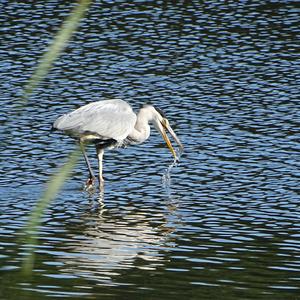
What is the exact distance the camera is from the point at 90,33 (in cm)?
2327

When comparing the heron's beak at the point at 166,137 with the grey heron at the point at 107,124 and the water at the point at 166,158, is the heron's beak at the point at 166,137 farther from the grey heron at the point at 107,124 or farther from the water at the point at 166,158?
the water at the point at 166,158

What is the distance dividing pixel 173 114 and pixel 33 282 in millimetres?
9086

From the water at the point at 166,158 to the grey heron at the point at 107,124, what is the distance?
0.38 meters

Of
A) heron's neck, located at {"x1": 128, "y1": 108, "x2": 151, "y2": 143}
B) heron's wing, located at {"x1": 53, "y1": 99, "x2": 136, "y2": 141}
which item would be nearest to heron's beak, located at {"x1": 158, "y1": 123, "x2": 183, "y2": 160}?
heron's neck, located at {"x1": 128, "y1": 108, "x2": 151, "y2": 143}

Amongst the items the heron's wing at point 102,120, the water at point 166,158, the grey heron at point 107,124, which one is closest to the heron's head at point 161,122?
the grey heron at point 107,124

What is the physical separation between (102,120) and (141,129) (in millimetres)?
816

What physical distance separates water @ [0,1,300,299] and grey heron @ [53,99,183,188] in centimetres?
38

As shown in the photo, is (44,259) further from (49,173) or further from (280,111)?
(280,111)

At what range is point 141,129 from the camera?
552 inches

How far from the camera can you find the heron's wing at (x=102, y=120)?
13.0 meters

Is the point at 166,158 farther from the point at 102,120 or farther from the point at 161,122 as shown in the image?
the point at 102,120

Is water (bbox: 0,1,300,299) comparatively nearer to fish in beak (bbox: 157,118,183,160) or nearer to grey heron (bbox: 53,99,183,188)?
fish in beak (bbox: 157,118,183,160)

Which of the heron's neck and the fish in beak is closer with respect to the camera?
the heron's neck

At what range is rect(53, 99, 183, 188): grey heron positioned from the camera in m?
13.1
